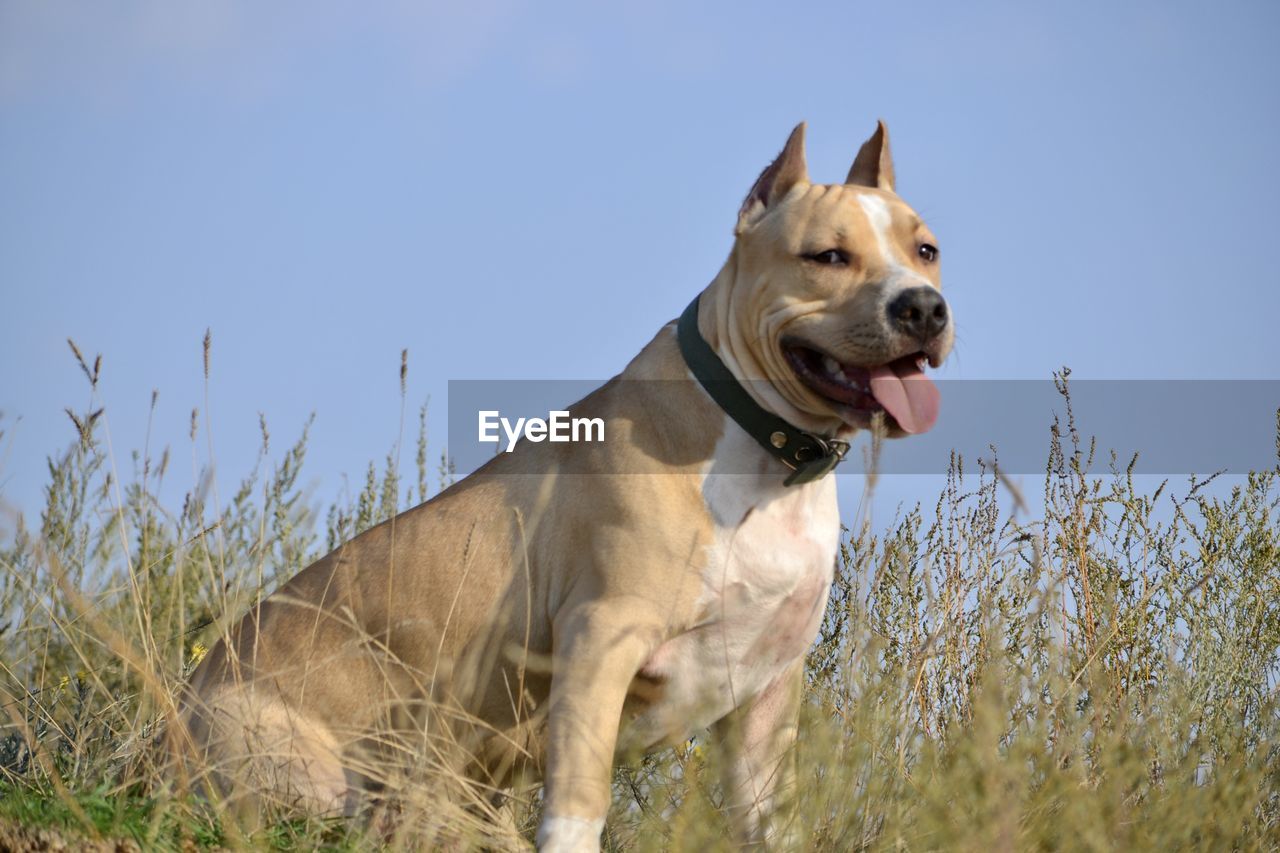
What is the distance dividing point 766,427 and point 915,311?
54 centimetres

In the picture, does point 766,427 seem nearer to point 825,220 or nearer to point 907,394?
point 907,394

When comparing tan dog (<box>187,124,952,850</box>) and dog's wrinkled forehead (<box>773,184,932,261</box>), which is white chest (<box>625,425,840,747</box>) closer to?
tan dog (<box>187,124,952,850</box>)

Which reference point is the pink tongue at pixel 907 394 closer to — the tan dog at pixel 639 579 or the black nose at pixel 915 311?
the tan dog at pixel 639 579

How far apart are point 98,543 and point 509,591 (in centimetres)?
290

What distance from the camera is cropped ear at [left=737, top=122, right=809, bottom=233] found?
4.04 m

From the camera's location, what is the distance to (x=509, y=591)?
4008 millimetres

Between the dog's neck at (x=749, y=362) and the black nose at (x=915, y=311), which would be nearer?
the black nose at (x=915, y=311)

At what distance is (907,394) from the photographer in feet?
12.2

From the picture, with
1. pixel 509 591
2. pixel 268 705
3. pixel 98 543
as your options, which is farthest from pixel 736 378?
pixel 98 543

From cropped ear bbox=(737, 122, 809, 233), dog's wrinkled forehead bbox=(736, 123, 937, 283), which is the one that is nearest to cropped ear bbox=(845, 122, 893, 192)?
dog's wrinkled forehead bbox=(736, 123, 937, 283)

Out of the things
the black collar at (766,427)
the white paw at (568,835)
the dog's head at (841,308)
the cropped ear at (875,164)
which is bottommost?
the white paw at (568,835)

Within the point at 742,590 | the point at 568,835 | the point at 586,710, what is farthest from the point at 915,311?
the point at 568,835

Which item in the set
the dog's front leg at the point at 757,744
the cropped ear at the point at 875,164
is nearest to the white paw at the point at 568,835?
the dog's front leg at the point at 757,744

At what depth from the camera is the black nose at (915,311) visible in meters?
3.61
